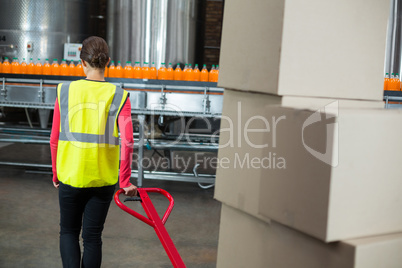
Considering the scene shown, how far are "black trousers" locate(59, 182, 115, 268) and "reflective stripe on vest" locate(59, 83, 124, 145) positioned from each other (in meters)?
0.25

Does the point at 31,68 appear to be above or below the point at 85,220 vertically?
above

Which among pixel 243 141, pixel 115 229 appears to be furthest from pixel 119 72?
pixel 243 141

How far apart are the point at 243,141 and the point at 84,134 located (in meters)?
0.99

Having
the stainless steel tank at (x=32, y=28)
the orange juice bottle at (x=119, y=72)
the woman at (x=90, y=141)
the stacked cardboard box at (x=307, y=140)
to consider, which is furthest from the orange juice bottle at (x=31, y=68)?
the stacked cardboard box at (x=307, y=140)

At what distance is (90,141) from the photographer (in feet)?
7.39

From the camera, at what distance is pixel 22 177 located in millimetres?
5656

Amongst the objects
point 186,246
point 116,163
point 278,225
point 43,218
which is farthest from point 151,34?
point 278,225

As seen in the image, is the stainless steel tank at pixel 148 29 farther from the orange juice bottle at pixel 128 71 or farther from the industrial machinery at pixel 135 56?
the orange juice bottle at pixel 128 71

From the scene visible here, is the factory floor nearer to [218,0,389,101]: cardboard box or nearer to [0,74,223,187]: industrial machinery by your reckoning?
[0,74,223,187]: industrial machinery

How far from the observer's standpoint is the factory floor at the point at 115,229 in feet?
10.7

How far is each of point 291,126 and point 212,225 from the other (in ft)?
9.80

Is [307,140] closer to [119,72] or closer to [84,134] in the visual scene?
[84,134]

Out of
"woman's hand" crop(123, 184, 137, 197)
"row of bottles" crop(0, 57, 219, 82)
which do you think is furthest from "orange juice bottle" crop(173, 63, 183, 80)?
"woman's hand" crop(123, 184, 137, 197)

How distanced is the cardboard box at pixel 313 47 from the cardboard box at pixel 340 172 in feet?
0.50
